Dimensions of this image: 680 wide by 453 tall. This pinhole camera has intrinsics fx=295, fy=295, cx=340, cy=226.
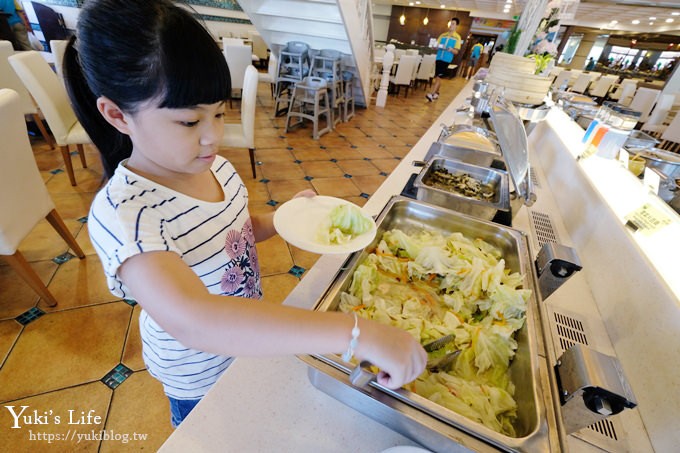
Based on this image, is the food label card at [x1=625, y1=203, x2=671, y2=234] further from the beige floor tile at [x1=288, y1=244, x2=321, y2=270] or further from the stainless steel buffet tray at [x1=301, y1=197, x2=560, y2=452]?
the beige floor tile at [x1=288, y1=244, x2=321, y2=270]

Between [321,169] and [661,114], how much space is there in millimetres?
7375

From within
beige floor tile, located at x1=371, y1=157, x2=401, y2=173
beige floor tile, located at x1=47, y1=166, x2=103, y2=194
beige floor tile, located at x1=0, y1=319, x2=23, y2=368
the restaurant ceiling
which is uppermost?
the restaurant ceiling

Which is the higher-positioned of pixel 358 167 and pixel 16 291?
pixel 358 167

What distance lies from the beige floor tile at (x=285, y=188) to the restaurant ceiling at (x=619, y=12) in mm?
4973

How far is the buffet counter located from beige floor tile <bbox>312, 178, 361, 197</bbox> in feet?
7.77

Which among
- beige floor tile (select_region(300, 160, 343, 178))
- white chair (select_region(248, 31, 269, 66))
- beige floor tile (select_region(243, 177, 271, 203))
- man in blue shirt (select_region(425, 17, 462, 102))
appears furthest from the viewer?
white chair (select_region(248, 31, 269, 66))

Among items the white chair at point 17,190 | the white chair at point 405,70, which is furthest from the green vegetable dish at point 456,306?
the white chair at point 405,70

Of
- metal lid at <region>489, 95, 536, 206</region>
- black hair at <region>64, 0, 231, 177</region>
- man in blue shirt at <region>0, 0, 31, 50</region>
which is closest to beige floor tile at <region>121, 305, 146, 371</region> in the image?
black hair at <region>64, 0, 231, 177</region>

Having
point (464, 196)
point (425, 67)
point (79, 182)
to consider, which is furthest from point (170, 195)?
point (425, 67)

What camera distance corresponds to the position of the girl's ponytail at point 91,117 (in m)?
0.68

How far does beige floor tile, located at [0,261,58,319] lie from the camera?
→ 6.04 feet

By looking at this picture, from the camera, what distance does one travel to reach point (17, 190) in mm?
1637

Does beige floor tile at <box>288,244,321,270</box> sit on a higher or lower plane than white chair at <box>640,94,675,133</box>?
lower

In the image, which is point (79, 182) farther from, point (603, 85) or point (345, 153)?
point (603, 85)
